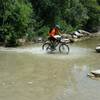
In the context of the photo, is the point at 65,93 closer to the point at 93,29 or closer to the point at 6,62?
the point at 6,62

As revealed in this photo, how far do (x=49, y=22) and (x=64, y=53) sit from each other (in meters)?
14.1

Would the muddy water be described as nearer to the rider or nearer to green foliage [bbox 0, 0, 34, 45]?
the rider

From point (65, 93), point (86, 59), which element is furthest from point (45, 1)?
point (65, 93)

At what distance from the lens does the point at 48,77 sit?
47.7ft

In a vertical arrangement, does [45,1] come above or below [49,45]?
above

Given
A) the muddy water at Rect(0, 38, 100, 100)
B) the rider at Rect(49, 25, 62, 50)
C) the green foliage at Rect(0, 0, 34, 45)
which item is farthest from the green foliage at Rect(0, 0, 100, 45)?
the muddy water at Rect(0, 38, 100, 100)

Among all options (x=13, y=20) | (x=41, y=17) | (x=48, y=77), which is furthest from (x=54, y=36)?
(x=41, y=17)

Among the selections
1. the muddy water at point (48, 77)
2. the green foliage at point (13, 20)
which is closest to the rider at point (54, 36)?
the muddy water at point (48, 77)

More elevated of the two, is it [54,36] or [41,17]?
[41,17]

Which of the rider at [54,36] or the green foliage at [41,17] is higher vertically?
the green foliage at [41,17]

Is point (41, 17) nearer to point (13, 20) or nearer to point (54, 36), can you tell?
point (13, 20)

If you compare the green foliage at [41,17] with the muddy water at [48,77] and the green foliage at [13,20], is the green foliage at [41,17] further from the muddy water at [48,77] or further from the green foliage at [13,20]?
the muddy water at [48,77]

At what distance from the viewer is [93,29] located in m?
44.9

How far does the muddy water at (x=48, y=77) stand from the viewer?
11.7 meters
